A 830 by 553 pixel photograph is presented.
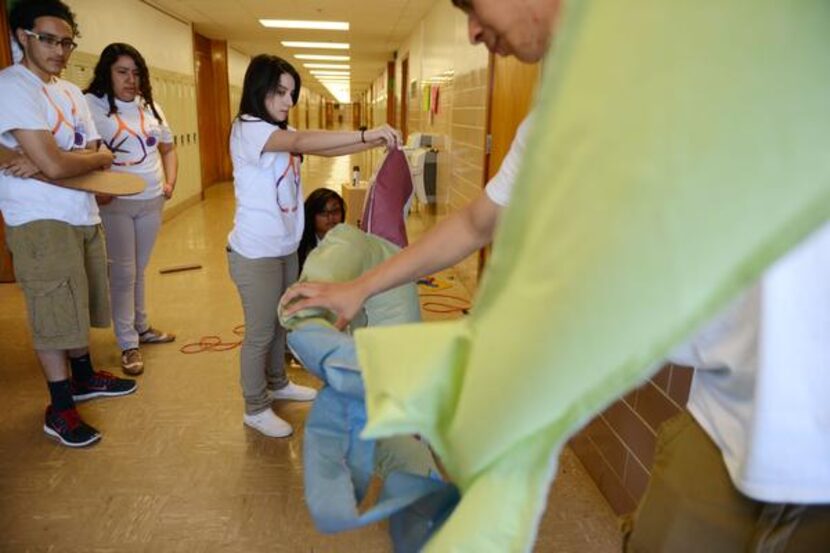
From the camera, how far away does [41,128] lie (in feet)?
6.93

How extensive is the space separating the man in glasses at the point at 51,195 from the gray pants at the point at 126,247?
45 cm

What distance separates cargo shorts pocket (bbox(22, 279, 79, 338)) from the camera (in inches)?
88.5

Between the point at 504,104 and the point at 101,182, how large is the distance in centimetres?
241

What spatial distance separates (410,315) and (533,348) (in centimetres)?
87

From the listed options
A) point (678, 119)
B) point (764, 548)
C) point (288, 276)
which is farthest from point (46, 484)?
point (678, 119)

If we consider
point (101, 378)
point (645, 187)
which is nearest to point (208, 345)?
point (101, 378)

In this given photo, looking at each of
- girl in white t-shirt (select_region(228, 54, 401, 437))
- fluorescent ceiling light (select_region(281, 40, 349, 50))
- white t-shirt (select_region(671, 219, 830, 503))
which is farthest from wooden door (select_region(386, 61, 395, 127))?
white t-shirt (select_region(671, 219, 830, 503))

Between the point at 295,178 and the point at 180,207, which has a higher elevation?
the point at 295,178

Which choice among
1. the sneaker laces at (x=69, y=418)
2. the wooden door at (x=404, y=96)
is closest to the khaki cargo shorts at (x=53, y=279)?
the sneaker laces at (x=69, y=418)

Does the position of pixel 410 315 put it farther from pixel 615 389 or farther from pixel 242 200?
pixel 242 200

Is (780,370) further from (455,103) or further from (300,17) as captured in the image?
(300,17)

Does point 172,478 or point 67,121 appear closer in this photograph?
point 172,478

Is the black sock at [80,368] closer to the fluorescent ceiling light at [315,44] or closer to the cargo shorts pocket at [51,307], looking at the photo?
the cargo shorts pocket at [51,307]

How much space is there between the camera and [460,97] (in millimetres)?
5195
